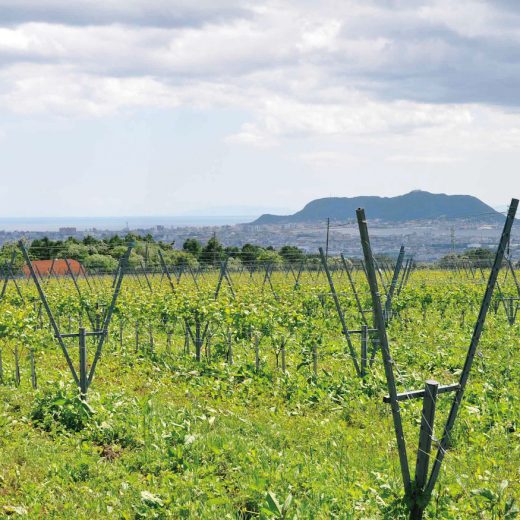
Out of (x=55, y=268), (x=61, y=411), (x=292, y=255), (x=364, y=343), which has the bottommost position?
(x=55, y=268)

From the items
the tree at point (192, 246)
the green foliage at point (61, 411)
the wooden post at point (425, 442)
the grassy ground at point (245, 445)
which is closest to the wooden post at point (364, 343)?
the grassy ground at point (245, 445)

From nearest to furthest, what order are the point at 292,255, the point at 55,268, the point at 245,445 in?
the point at 245,445
the point at 55,268
the point at 292,255

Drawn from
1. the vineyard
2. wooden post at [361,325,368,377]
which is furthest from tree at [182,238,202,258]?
wooden post at [361,325,368,377]

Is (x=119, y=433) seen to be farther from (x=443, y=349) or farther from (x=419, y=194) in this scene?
(x=419, y=194)

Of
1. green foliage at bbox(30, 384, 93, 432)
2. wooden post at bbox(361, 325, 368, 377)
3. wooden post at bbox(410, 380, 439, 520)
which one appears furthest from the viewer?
wooden post at bbox(361, 325, 368, 377)

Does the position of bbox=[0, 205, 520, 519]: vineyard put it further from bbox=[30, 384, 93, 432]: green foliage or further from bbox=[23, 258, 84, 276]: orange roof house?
bbox=[23, 258, 84, 276]: orange roof house

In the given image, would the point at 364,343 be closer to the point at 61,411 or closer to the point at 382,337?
the point at 61,411

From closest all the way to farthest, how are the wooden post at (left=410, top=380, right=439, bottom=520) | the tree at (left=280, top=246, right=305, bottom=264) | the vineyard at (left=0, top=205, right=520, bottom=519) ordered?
the wooden post at (left=410, top=380, right=439, bottom=520)
the vineyard at (left=0, top=205, right=520, bottom=519)
the tree at (left=280, top=246, right=305, bottom=264)

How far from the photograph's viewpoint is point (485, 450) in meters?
6.70

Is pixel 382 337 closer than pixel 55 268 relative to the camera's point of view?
Yes

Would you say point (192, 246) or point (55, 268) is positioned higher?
point (192, 246)

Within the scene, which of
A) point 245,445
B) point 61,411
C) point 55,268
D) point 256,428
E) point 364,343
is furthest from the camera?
point 55,268

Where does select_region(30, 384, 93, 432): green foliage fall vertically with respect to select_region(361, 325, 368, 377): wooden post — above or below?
Answer: below

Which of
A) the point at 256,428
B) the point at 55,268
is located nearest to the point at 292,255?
the point at 55,268
